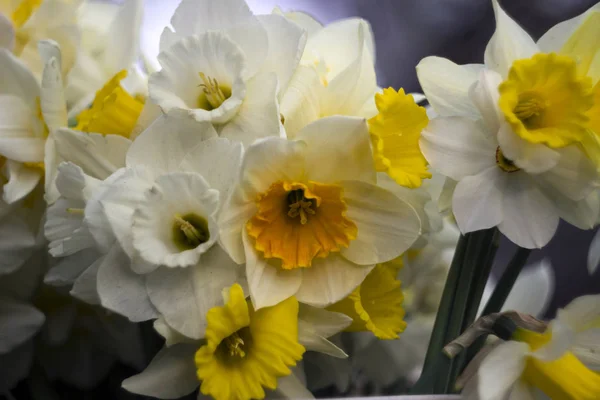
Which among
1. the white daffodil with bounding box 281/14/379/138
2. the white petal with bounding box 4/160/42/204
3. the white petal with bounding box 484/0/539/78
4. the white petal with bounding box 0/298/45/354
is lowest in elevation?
the white petal with bounding box 0/298/45/354

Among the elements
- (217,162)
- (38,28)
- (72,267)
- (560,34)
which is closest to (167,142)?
(217,162)

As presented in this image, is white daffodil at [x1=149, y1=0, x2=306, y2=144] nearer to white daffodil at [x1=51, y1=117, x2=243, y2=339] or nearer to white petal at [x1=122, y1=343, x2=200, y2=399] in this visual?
white daffodil at [x1=51, y1=117, x2=243, y2=339]

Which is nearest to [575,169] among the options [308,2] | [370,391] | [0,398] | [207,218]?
[207,218]

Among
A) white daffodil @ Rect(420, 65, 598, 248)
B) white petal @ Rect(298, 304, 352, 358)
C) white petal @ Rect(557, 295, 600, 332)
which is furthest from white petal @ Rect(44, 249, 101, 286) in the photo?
white petal @ Rect(557, 295, 600, 332)

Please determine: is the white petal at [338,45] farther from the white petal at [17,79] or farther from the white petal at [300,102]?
the white petal at [17,79]

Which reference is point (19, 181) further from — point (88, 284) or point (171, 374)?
Answer: point (171, 374)

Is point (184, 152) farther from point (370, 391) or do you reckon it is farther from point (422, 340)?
point (370, 391)

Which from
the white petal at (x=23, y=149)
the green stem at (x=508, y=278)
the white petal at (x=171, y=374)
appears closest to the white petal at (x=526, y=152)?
the green stem at (x=508, y=278)
